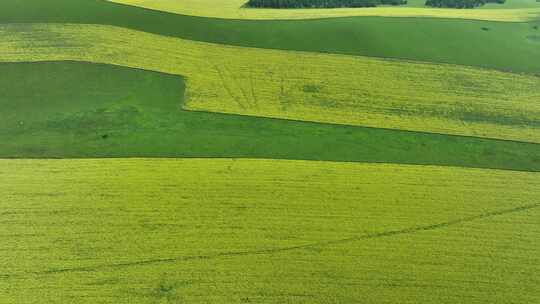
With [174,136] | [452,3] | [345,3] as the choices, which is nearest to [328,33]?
[345,3]

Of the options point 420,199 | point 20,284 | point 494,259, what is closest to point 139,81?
point 20,284

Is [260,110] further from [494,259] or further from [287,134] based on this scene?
[494,259]

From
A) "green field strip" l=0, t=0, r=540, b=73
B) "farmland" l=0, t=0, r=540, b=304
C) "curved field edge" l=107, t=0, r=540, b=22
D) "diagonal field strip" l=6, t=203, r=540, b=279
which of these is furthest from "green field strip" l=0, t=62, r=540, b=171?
"curved field edge" l=107, t=0, r=540, b=22

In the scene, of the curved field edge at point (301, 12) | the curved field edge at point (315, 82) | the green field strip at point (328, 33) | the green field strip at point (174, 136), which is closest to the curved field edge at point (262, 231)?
the green field strip at point (174, 136)

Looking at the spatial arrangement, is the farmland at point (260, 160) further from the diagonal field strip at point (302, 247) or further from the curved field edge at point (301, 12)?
the curved field edge at point (301, 12)

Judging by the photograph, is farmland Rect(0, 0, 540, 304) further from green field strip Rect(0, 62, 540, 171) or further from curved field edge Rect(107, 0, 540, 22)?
curved field edge Rect(107, 0, 540, 22)

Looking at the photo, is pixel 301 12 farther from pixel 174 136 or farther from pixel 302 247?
pixel 302 247
